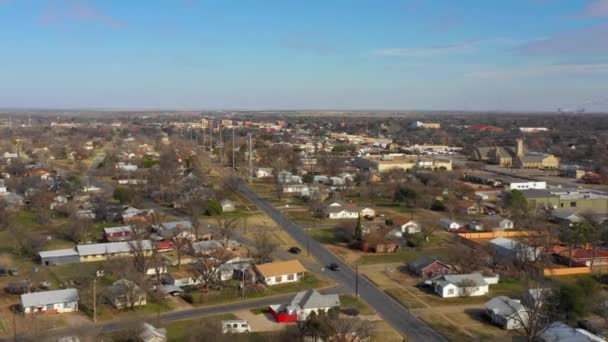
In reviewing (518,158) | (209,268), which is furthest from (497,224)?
(518,158)

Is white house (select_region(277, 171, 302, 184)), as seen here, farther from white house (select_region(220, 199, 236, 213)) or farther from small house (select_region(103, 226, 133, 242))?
small house (select_region(103, 226, 133, 242))

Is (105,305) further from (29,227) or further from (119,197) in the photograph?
(119,197)

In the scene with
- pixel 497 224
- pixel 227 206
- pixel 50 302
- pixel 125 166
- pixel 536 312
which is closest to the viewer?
pixel 536 312

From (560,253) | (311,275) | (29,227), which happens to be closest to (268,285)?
(311,275)

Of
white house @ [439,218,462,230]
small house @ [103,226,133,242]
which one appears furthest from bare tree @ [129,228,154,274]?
white house @ [439,218,462,230]

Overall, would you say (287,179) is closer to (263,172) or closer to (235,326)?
(263,172)

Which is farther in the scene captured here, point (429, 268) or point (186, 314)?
point (429, 268)

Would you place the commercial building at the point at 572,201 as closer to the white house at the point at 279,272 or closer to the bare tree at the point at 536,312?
the bare tree at the point at 536,312
